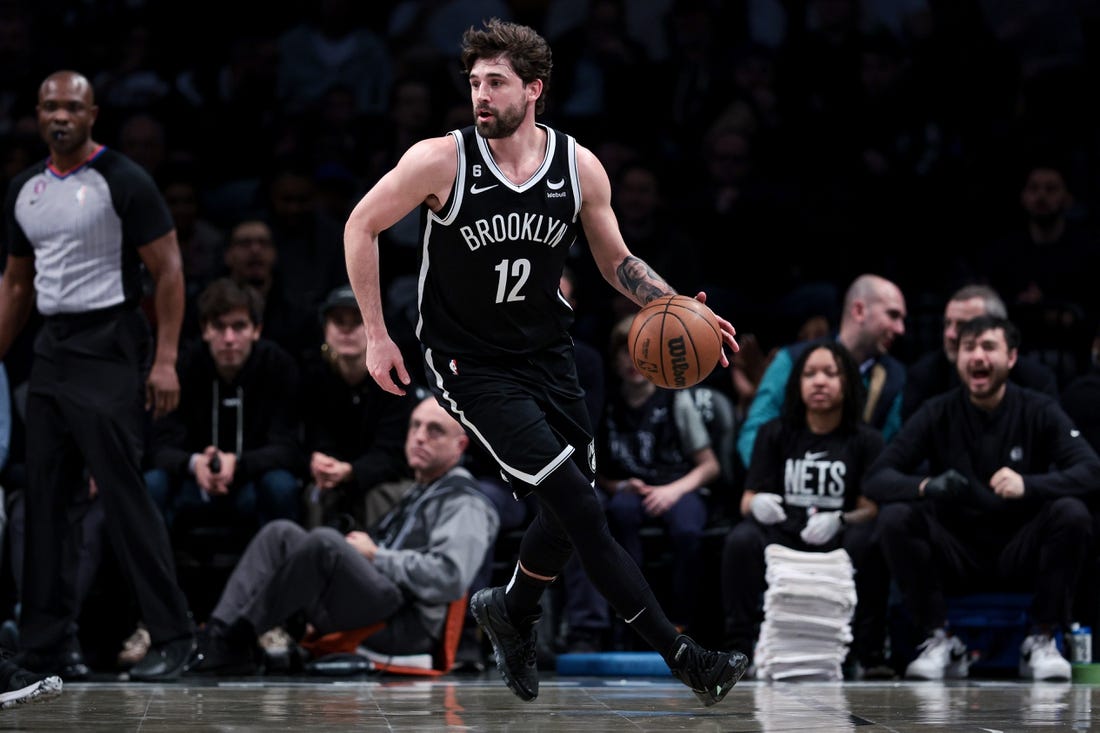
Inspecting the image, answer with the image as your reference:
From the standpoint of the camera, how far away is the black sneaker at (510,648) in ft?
18.0

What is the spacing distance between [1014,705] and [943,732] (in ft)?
3.67

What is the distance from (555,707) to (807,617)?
2.15 m

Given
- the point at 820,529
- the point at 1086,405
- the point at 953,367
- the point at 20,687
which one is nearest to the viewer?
the point at 20,687

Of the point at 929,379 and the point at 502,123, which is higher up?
the point at 502,123

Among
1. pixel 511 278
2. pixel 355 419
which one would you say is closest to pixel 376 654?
pixel 355 419

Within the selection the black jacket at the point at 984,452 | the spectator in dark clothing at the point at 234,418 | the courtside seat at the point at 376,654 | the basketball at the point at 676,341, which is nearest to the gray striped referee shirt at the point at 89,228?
the spectator in dark clothing at the point at 234,418

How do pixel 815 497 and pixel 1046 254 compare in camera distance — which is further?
pixel 1046 254

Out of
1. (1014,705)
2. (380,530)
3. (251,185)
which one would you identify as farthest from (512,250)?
(251,185)

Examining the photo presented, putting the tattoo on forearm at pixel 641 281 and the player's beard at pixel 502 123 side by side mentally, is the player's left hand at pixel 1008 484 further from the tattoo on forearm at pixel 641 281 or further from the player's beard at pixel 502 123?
the player's beard at pixel 502 123

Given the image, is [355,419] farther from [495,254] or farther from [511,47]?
[511,47]

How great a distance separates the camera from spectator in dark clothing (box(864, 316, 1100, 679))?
739 centimetres

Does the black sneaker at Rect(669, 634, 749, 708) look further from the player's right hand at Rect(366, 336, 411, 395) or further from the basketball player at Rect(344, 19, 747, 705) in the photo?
the player's right hand at Rect(366, 336, 411, 395)

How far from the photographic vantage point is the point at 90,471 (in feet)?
22.5

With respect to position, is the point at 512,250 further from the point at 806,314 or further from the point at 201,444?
the point at 806,314
